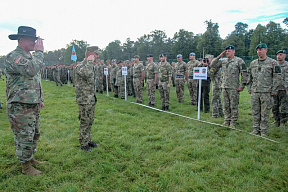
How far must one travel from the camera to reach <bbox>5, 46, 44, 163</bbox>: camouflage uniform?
298 cm

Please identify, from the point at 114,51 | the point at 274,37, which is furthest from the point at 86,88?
the point at 114,51

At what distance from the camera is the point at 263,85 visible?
482 centimetres

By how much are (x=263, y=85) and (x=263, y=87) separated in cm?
5

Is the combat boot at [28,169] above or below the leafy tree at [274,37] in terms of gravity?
below

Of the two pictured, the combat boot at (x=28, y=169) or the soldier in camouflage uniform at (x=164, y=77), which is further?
the soldier in camouflage uniform at (x=164, y=77)

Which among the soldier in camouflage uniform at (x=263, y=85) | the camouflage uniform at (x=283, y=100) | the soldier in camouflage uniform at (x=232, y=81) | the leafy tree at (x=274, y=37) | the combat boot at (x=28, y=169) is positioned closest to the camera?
the combat boot at (x=28, y=169)

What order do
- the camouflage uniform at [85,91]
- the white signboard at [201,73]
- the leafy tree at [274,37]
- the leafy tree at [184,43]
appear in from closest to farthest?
the camouflage uniform at [85,91] < the white signboard at [201,73] < the leafy tree at [274,37] < the leafy tree at [184,43]

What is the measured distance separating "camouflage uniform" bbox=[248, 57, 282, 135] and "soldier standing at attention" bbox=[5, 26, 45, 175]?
5.01m

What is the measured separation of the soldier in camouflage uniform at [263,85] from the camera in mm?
4777

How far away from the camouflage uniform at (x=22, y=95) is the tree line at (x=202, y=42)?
29546mm

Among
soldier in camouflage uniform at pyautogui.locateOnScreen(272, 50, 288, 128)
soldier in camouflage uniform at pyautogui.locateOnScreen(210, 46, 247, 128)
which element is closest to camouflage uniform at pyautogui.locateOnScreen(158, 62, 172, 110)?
soldier in camouflage uniform at pyautogui.locateOnScreen(210, 46, 247, 128)

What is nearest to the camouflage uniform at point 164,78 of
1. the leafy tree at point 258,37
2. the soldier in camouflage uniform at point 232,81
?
the soldier in camouflage uniform at point 232,81

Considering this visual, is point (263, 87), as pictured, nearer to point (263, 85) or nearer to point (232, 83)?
point (263, 85)

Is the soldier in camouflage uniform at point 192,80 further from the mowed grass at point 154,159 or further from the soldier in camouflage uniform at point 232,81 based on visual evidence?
the soldier in camouflage uniform at point 232,81
